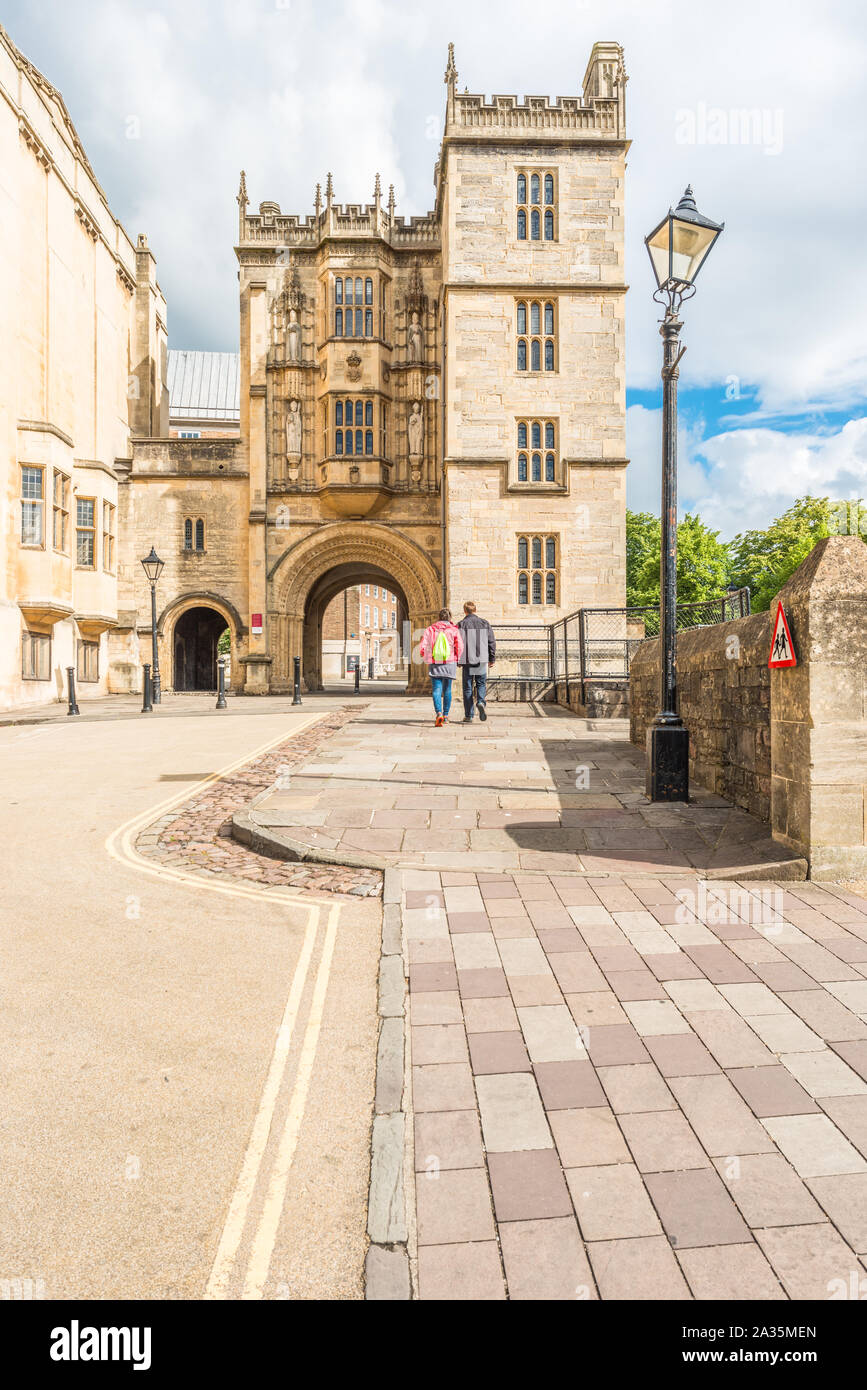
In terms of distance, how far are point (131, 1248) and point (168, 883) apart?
Answer: 3497 millimetres

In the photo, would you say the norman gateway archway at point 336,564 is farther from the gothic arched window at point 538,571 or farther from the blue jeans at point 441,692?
the blue jeans at point 441,692

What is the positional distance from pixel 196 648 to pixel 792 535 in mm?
28710

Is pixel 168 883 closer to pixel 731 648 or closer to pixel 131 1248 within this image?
pixel 131 1248

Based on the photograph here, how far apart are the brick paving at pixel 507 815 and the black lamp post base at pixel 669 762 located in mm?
179

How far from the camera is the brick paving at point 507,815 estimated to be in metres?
5.64

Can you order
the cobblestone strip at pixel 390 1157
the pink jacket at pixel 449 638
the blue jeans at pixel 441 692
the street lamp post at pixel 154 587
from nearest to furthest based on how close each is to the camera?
the cobblestone strip at pixel 390 1157 → the pink jacket at pixel 449 638 → the blue jeans at pixel 441 692 → the street lamp post at pixel 154 587

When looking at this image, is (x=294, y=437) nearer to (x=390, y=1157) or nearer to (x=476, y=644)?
(x=476, y=644)

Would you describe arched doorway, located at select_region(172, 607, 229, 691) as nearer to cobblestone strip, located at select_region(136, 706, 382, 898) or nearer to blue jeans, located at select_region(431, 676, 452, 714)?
blue jeans, located at select_region(431, 676, 452, 714)

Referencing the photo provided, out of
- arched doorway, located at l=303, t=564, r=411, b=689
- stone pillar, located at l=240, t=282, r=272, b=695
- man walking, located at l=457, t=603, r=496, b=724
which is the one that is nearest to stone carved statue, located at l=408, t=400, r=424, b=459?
arched doorway, located at l=303, t=564, r=411, b=689

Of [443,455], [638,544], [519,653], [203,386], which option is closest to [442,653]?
[519,653]

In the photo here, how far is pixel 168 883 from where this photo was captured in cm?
540

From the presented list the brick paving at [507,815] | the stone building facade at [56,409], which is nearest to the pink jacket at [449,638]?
the brick paving at [507,815]

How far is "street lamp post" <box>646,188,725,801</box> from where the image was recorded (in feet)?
23.6
